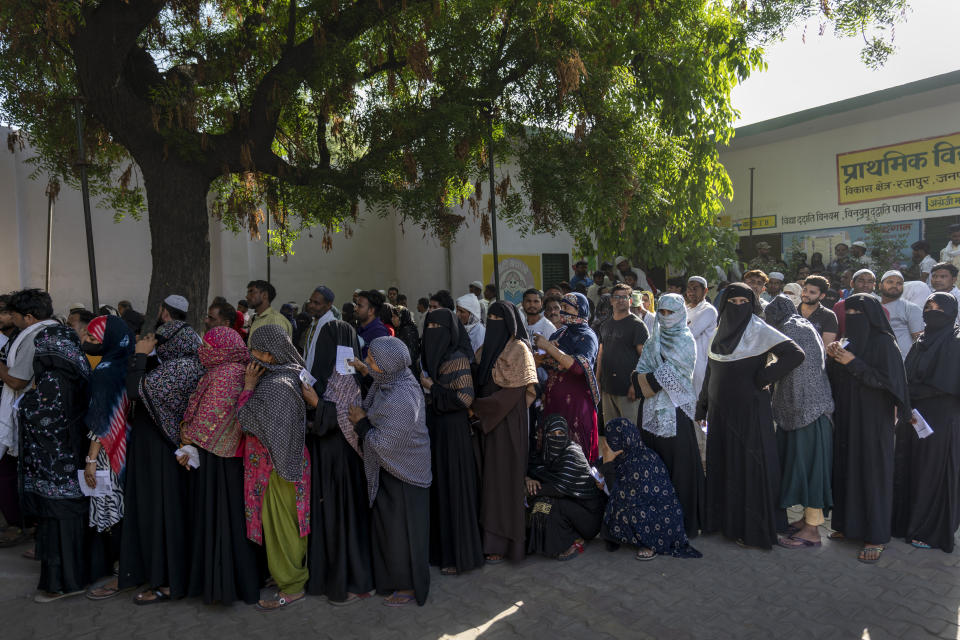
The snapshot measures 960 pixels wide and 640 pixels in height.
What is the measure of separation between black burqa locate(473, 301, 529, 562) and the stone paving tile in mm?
183

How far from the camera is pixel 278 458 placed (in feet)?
11.2

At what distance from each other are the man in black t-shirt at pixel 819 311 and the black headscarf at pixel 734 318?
112cm

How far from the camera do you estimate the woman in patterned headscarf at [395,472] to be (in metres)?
3.54

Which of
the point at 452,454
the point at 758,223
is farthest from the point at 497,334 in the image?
the point at 758,223

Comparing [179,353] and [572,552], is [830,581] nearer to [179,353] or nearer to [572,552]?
[572,552]

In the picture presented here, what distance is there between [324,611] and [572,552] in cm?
159

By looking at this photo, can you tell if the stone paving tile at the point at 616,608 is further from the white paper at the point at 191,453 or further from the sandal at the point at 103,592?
the white paper at the point at 191,453

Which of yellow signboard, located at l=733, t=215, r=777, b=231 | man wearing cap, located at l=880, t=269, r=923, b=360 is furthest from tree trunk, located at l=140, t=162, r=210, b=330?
yellow signboard, located at l=733, t=215, r=777, b=231

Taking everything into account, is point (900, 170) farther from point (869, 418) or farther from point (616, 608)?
point (616, 608)

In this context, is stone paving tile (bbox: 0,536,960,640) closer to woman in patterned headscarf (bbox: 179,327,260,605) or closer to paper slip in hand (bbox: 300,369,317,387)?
woman in patterned headscarf (bbox: 179,327,260,605)

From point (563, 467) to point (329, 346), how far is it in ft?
5.54

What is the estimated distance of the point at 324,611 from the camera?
3.51m

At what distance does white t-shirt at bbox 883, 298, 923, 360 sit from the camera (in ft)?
19.1

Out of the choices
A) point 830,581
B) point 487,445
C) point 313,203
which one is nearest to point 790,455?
point 830,581
